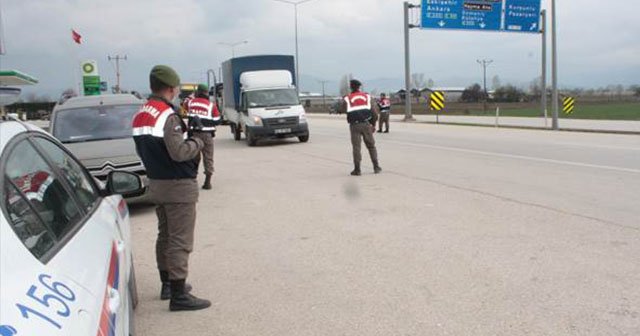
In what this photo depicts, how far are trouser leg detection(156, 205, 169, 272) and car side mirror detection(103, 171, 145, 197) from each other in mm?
727

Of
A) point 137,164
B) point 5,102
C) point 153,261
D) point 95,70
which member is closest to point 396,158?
point 137,164

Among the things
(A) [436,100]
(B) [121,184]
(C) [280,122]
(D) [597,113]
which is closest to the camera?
(B) [121,184]

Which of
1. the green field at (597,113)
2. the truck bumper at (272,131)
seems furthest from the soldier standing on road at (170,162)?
the green field at (597,113)

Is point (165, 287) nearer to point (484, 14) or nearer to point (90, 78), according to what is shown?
point (484, 14)

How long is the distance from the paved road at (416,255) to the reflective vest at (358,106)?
1250 mm

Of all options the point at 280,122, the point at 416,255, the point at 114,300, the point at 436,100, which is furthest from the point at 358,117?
the point at 436,100

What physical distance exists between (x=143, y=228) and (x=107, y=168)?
1.36 metres

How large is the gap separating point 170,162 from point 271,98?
54.5ft

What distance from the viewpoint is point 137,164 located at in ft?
29.2

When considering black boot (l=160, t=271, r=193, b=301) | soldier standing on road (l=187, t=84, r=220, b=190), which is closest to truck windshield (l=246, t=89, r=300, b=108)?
soldier standing on road (l=187, t=84, r=220, b=190)

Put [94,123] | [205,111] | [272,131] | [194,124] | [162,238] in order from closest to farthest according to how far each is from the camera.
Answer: [194,124] < [162,238] < [94,123] < [205,111] < [272,131]

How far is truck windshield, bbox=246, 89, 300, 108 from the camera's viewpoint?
20688mm

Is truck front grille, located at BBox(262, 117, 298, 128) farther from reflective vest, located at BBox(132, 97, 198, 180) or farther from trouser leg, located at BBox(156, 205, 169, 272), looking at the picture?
reflective vest, located at BBox(132, 97, 198, 180)

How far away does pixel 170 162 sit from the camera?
4.41 metres
